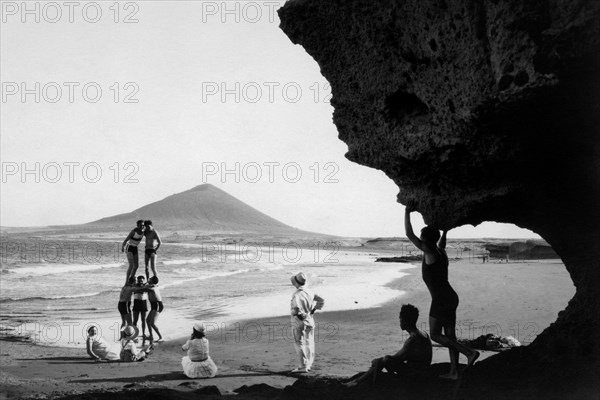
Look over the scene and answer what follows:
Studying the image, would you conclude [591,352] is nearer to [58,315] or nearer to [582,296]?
[582,296]

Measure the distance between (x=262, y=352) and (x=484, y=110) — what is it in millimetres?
7663

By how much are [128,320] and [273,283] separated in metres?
16.2

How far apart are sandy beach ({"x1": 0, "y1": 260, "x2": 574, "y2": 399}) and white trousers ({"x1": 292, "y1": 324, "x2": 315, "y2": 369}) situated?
21 centimetres

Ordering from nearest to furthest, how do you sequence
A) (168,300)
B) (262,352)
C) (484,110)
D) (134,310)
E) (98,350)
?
(484,110) < (98,350) < (262,352) < (134,310) < (168,300)

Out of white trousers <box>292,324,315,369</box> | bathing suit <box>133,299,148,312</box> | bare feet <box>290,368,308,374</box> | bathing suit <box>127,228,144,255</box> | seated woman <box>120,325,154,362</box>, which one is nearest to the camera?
bare feet <box>290,368,308,374</box>

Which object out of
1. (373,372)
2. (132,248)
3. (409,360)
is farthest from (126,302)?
(409,360)

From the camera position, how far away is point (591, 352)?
23.1 ft

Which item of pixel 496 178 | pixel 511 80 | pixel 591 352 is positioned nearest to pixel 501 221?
pixel 496 178

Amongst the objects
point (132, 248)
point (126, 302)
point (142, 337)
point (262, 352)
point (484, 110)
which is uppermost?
point (484, 110)

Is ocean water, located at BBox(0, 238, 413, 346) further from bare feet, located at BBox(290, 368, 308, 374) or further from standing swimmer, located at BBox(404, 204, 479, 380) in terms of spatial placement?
standing swimmer, located at BBox(404, 204, 479, 380)

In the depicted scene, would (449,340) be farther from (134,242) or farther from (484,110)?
(134,242)

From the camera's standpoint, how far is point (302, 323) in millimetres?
10078

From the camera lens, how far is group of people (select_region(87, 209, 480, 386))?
748cm

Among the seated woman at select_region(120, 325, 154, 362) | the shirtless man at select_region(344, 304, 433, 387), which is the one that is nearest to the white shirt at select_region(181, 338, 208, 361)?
the seated woman at select_region(120, 325, 154, 362)
